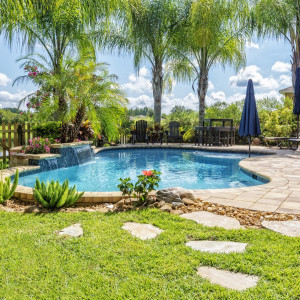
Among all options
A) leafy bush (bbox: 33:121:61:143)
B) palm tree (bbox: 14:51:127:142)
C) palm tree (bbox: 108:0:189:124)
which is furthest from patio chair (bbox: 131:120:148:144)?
leafy bush (bbox: 33:121:61:143)

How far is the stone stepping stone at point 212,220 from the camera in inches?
102

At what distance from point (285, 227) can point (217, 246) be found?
82cm

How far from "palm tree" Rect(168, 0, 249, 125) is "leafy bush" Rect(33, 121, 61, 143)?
7.44 m

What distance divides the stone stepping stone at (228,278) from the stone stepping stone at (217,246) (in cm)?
27

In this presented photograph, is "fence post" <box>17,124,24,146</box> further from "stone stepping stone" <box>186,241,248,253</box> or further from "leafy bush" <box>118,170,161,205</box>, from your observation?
"stone stepping stone" <box>186,241,248,253</box>

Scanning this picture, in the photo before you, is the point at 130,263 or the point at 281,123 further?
the point at 281,123

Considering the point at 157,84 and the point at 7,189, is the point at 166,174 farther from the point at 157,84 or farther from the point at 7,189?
the point at 157,84

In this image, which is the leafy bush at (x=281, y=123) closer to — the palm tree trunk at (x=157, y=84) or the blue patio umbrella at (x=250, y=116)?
the blue patio umbrella at (x=250, y=116)

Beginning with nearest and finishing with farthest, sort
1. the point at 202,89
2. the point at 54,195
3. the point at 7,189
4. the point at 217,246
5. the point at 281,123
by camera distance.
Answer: the point at 217,246 → the point at 54,195 → the point at 7,189 → the point at 281,123 → the point at 202,89

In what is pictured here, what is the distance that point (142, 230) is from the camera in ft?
8.04

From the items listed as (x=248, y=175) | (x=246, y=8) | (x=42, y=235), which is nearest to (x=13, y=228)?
(x=42, y=235)

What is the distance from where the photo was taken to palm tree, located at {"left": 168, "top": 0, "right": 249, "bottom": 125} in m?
12.1

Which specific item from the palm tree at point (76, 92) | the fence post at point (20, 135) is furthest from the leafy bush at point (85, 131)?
the fence post at point (20, 135)

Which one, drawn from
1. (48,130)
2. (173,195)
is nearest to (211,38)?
(48,130)
